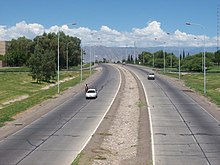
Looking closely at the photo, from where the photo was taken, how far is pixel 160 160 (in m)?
19.9

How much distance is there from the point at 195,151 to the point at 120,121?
13.5 metres

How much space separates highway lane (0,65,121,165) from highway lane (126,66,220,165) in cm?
423

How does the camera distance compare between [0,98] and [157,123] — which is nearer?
[157,123]

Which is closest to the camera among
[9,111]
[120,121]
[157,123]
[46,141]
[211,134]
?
[46,141]

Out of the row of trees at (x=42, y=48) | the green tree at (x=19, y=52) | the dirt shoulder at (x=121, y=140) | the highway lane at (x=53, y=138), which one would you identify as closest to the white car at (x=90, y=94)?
the highway lane at (x=53, y=138)

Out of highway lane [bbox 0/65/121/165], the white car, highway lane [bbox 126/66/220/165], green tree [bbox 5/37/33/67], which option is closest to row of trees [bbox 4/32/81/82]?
green tree [bbox 5/37/33/67]

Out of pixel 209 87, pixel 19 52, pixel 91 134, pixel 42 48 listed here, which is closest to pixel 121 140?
pixel 91 134

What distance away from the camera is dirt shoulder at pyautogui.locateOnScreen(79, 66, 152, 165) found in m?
20.5

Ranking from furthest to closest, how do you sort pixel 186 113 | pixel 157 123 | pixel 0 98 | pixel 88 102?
pixel 0 98, pixel 88 102, pixel 186 113, pixel 157 123

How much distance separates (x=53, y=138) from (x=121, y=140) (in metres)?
4.02

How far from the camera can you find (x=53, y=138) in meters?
25.9

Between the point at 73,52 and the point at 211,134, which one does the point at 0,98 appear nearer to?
the point at 211,134

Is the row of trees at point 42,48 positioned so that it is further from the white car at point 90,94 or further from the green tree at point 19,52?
the white car at point 90,94

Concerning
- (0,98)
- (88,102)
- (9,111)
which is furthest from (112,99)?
(0,98)
